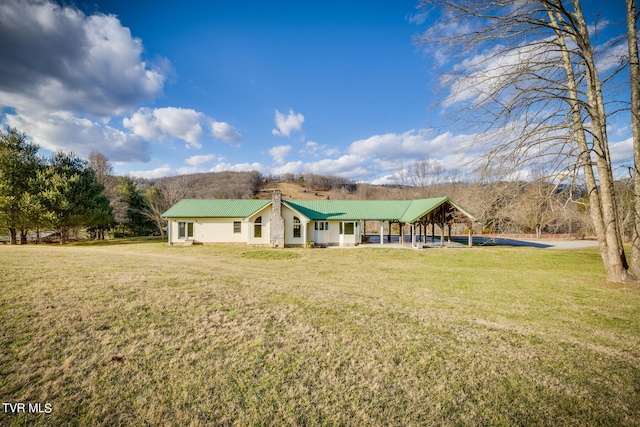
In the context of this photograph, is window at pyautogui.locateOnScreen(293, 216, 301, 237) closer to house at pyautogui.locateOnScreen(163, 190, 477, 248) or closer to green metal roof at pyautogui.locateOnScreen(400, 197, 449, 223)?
house at pyautogui.locateOnScreen(163, 190, 477, 248)

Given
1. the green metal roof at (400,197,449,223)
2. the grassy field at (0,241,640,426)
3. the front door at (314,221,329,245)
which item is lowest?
the grassy field at (0,241,640,426)

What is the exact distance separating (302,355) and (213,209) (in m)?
25.0

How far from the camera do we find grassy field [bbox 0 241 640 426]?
336 centimetres

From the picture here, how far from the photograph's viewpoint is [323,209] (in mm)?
27734

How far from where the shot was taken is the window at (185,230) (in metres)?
26.2

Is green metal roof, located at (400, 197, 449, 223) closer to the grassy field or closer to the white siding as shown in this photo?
the grassy field

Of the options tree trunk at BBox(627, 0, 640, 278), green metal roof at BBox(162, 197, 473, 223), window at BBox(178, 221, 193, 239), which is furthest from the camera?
window at BBox(178, 221, 193, 239)

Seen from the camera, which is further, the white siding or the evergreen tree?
the white siding

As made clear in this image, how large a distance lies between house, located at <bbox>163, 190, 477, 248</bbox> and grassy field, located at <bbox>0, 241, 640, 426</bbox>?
623 inches

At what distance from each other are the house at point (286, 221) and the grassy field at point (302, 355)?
1582cm

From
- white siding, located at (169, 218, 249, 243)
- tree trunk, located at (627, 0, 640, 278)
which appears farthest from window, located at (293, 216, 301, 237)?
tree trunk, located at (627, 0, 640, 278)

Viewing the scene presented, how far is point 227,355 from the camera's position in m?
4.52

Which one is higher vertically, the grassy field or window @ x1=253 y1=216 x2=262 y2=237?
window @ x1=253 y1=216 x2=262 y2=237

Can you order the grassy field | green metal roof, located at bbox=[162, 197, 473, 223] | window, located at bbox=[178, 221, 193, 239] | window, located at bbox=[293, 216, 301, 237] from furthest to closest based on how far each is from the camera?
window, located at bbox=[178, 221, 193, 239] < green metal roof, located at bbox=[162, 197, 473, 223] < window, located at bbox=[293, 216, 301, 237] < the grassy field
